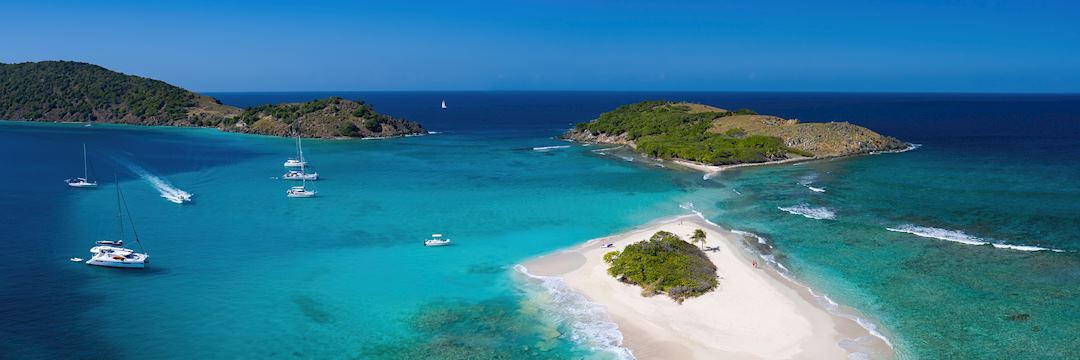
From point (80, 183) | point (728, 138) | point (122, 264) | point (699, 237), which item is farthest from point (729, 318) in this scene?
point (728, 138)

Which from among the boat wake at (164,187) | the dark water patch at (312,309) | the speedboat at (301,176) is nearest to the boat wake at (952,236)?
the dark water patch at (312,309)

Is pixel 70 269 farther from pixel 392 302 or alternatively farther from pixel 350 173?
pixel 350 173

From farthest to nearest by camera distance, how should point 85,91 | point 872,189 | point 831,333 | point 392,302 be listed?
point 85,91, point 872,189, point 392,302, point 831,333

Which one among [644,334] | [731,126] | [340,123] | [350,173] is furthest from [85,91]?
[644,334]

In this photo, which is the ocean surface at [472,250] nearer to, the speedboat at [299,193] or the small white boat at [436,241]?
the small white boat at [436,241]

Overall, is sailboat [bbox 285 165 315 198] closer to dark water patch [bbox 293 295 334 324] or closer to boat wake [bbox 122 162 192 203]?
boat wake [bbox 122 162 192 203]

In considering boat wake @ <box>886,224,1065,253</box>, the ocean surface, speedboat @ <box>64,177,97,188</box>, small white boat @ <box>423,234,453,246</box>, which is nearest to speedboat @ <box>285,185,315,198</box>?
the ocean surface

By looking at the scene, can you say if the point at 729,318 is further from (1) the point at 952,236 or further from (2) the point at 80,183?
(2) the point at 80,183

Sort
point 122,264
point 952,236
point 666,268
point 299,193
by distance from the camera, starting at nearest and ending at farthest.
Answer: point 666,268 < point 122,264 < point 952,236 < point 299,193
